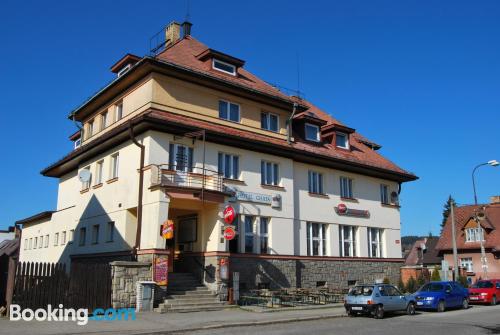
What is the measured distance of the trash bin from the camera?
18.2 m

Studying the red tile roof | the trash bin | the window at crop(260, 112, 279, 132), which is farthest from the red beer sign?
the red tile roof

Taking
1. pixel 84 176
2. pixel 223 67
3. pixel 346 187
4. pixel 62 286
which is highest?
pixel 223 67

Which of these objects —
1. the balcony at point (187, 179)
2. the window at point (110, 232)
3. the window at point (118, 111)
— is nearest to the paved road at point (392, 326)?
the balcony at point (187, 179)

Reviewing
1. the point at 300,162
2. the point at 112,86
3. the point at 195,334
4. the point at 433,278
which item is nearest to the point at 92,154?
the point at 112,86

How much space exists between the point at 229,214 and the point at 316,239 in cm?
753

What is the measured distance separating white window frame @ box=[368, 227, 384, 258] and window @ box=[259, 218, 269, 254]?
8.60 metres

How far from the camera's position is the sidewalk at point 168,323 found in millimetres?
13664

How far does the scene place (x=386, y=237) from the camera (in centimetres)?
3100

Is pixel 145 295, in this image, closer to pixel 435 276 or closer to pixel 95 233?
pixel 95 233

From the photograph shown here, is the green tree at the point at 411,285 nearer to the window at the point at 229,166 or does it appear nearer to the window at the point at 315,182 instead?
the window at the point at 315,182

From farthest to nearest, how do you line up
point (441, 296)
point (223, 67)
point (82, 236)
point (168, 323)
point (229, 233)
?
point (82, 236) → point (223, 67) → point (441, 296) → point (229, 233) → point (168, 323)

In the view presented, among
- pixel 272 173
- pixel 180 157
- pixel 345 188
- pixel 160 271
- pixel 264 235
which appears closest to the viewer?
pixel 160 271

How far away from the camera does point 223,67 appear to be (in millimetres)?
25844

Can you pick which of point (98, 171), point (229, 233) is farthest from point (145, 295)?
point (98, 171)
